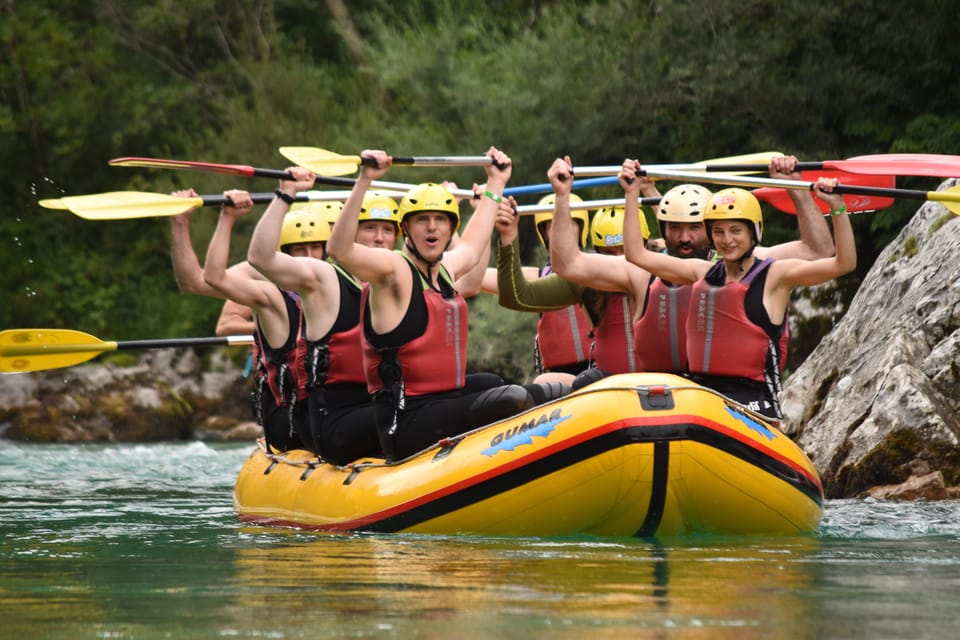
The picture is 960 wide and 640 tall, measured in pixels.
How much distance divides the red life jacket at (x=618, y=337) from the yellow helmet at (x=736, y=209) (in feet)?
2.82

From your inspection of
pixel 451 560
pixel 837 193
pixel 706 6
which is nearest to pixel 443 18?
pixel 706 6

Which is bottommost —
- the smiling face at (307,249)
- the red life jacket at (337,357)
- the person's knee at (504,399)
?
the person's knee at (504,399)

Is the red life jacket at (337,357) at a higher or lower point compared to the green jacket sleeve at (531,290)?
lower

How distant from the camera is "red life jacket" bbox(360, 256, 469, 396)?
666 centimetres

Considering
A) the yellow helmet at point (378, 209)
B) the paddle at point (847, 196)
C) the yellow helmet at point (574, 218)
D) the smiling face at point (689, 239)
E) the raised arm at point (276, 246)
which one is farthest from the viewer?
the paddle at point (847, 196)

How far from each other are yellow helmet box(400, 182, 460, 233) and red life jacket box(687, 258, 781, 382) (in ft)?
3.97

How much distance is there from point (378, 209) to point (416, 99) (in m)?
14.3

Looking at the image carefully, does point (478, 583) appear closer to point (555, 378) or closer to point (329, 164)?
point (555, 378)

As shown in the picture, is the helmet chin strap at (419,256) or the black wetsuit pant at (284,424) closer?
the helmet chin strap at (419,256)

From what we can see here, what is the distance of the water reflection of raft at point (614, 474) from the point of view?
6.04m

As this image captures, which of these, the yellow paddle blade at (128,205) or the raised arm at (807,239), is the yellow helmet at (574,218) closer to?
the raised arm at (807,239)

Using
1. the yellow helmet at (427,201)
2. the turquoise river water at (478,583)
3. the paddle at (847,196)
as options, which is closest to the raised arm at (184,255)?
the turquoise river water at (478,583)

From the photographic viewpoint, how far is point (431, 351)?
668 cm

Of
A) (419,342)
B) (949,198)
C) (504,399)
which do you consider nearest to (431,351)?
(419,342)
